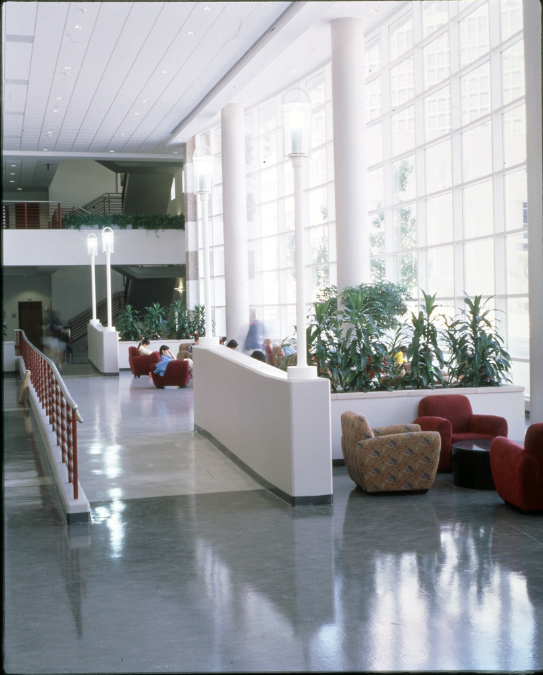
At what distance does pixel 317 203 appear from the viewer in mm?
19766

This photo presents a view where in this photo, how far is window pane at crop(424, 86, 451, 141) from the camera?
14.3 m

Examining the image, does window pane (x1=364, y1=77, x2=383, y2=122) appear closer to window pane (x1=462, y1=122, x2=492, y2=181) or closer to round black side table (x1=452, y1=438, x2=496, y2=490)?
window pane (x1=462, y1=122, x2=492, y2=181)

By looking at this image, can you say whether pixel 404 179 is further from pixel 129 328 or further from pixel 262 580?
pixel 262 580

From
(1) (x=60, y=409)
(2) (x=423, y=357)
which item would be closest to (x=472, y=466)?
(2) (x=423, y=357)

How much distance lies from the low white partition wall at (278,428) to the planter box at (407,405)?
0.92 metres

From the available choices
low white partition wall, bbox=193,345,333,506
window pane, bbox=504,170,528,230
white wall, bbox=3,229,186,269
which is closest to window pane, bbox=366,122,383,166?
window pane, bbox=504,170,528,230

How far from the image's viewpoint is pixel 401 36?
15.8 m

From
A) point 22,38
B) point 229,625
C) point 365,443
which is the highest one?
point 22,38

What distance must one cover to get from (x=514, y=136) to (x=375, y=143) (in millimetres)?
4767

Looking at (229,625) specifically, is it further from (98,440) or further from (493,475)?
(98,440)

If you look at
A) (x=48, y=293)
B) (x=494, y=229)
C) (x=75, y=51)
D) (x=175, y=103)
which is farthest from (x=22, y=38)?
(x=48, y=293)

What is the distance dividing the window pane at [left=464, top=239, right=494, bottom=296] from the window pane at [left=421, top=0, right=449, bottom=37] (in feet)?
13.2

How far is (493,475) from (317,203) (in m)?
13.7

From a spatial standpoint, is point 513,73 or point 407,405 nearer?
point 407,405
